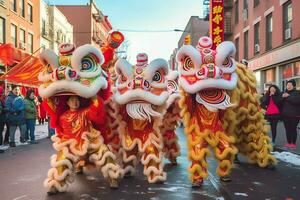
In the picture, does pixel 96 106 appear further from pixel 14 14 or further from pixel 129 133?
pixel 14 14

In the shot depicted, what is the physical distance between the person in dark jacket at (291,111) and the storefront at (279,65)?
781cm

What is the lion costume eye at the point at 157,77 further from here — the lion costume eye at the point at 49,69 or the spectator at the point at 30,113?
the spectator at the point at 30,113

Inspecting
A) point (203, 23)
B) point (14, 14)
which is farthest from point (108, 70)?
point (203, 23)

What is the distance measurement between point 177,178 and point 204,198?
155 centimetres

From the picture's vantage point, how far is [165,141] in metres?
9.23

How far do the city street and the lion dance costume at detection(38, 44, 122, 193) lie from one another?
1.14 ft

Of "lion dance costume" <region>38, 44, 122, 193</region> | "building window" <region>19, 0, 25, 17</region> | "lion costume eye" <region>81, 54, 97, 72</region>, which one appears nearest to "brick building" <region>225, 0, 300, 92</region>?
"lion costume eye" <region>81, 54, 97, 72</region>

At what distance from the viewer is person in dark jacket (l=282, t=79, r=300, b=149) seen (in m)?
11.5

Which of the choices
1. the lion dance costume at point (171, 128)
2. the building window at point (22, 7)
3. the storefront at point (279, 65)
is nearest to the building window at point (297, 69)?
the storefront at point (279, 65)

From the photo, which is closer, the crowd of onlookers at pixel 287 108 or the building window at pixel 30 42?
the crowd of onlookers at pixel 287 108

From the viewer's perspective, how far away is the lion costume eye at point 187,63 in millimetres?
7211

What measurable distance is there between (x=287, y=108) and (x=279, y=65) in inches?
433

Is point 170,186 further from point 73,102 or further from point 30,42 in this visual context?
point 30,42

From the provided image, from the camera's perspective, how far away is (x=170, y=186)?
7.10m
